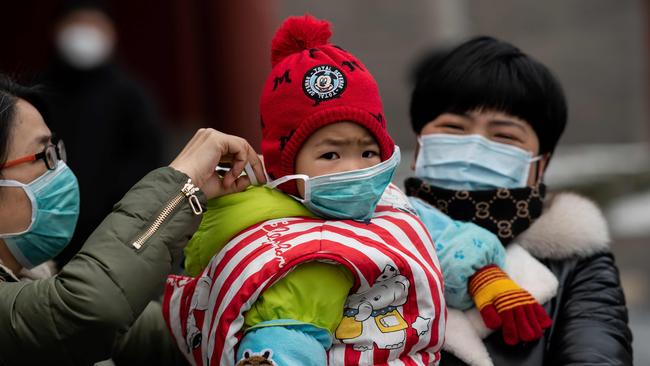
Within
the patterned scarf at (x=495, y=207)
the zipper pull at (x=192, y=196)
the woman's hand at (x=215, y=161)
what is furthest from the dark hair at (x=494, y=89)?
the zipper pull at (x=192, y=196)

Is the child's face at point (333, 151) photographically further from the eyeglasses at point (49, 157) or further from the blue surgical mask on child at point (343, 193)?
the eyeglasses at point (49, 157)

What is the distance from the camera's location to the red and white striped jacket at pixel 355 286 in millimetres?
2326

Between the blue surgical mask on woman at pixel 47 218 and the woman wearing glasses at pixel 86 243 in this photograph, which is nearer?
the woman wearing glasses at pixel 86 243

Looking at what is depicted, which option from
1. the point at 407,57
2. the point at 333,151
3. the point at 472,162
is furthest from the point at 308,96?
the point at 407,57

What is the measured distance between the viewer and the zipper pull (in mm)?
2422

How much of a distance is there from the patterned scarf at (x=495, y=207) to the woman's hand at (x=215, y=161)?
0.69 meters

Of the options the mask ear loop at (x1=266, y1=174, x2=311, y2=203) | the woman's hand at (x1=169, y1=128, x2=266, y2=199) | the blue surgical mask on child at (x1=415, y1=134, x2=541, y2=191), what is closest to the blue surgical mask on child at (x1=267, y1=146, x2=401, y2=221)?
the mask ear loop at (x1=266, y1=174, x2=311, y2=203)

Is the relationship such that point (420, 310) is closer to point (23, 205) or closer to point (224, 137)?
point (224, 137)

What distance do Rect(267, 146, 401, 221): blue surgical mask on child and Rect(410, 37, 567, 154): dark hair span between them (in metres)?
0.68

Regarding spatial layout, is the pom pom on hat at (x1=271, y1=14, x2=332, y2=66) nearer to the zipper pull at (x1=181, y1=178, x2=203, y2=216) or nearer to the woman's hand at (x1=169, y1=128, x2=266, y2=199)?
the woman's hand at (x1=169, y1=128, x2=266, y2=199)

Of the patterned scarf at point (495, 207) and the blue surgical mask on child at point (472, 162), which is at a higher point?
the blue surgical mask on child at point (472, 162)

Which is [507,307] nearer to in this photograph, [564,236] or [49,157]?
[564,236]

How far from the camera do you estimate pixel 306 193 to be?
253 cm

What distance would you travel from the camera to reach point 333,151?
2.58 m
